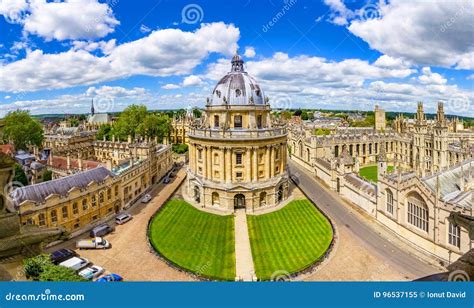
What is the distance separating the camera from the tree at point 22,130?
188 ft

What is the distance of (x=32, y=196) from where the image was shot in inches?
1117

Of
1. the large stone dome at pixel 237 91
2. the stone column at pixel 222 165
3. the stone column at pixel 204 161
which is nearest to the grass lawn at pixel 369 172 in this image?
the large stone dome at pixel 237 91

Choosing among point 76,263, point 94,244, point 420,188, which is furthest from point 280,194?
point 76,263

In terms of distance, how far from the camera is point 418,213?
2777cm

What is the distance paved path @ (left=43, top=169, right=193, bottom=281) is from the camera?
2335 cm

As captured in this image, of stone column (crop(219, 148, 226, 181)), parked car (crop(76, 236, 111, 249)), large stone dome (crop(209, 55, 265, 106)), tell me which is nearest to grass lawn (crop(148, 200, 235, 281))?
parked car (crop(76, 236, 111, 249))

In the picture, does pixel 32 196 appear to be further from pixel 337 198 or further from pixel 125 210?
pixel 337 198

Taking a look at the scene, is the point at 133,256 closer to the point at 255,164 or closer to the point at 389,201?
the point at 255,164

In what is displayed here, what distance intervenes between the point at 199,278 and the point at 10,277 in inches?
697

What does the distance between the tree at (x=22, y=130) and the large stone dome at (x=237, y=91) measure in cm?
4039

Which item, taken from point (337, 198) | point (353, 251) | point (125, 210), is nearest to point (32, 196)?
point (125, 210)

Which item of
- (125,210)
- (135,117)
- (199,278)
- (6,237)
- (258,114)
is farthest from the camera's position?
(135,117)

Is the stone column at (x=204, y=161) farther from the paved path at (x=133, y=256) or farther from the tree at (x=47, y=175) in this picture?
the tree at (x=47, y=175)
